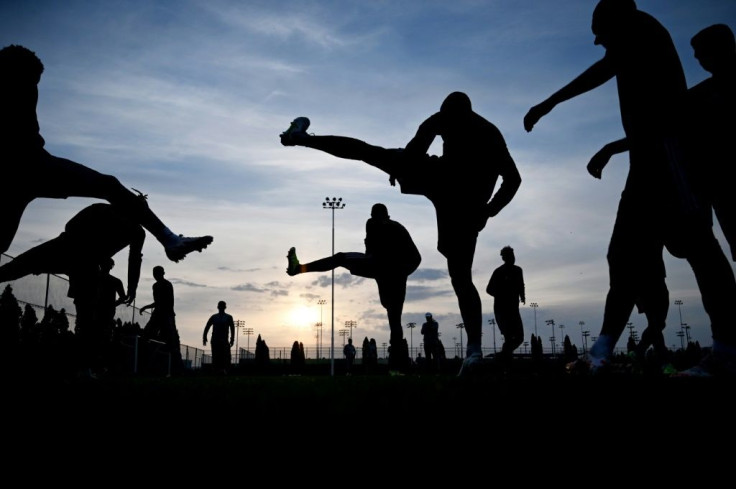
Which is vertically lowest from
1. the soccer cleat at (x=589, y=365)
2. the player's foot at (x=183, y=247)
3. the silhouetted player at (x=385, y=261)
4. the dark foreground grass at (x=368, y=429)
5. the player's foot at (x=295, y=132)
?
the dark foreground grass at (x=368, y=429)

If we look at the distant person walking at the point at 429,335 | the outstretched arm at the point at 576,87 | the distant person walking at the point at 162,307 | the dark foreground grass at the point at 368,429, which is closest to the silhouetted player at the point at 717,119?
the outstretched arm at the point at 576,87

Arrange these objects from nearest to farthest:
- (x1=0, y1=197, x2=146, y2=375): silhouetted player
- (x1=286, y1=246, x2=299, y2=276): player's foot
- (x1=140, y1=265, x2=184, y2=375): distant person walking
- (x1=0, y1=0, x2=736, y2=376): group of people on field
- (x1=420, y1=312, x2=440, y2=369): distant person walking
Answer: (x1=0, y1=0, x2=736, y2=376): group of people on field → (x1=0, y1=197, x2=146, y2=375): silhouetted player → (x1=286, y1=246, x2=299, y2=276): player's foot → (x1=140, y1=265, x2=184, y2=375): distant person walking → (x1=420, y1=312, x2=440, y2=369): distant person walking

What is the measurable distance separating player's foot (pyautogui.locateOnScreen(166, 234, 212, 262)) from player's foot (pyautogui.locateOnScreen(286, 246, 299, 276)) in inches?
164

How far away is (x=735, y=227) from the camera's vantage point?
385cm

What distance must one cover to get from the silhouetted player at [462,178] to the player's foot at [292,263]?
3310 mm

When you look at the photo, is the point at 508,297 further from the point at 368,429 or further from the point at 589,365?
the point at 368,429

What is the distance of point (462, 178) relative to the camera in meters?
5.34

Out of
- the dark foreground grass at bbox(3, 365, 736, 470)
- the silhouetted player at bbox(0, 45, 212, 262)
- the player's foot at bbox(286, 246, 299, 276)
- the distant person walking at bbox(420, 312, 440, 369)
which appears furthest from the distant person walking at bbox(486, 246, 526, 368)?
the distant person walking at bbox(420, 312, 440, 369)

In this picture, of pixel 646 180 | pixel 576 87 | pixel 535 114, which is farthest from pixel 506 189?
pixel 646 180

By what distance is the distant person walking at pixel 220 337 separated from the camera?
1462cm

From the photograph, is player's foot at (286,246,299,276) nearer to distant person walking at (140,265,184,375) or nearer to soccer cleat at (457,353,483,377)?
soccer cleat at (457,353,483,377)

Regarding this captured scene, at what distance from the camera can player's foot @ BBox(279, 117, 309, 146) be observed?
5953mm

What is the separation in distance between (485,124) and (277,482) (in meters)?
4.81

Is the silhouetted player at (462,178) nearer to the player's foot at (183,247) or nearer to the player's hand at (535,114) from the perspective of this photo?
the player's hand at (535,114)
